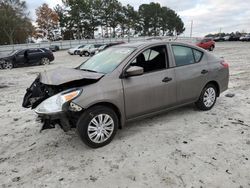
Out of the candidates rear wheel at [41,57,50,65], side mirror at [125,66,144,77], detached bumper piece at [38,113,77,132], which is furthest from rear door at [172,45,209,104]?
rear wheel at [41,57,50,65]

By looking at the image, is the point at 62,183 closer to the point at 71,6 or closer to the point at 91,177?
the point at 91,177

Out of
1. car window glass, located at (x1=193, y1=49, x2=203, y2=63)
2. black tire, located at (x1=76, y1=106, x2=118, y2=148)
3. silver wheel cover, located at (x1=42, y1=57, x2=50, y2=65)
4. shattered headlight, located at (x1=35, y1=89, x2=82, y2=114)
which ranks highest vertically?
car window glass, located at (x1=193, y1=49, x2=203, y2=63)

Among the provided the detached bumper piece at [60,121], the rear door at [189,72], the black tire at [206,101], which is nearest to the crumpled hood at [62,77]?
the detached bumper piece at [60,121]

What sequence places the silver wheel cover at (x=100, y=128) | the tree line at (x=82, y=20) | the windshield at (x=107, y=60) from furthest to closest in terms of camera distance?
the tree line at (x=82, y=20), the windshield at (x=107, y=60), the silver wheel cover at (x=100, y=128)

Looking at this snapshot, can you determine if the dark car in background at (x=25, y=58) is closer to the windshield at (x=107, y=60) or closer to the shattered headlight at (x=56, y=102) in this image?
the windshield at (x=107, y=60)

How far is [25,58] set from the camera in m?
16.1

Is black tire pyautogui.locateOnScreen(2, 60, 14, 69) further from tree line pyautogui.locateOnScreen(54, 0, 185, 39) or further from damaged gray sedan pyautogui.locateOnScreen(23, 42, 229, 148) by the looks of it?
tree line pyautogui.locateOnScreen(54, 0, 185, 39)

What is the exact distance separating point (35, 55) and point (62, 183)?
50.8 feet

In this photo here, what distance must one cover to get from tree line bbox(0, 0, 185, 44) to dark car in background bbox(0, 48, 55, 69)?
32.8 m

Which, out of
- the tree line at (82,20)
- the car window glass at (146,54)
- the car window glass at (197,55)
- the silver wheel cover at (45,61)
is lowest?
the silver wheel cover at (45,61)

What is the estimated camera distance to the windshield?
389 cm

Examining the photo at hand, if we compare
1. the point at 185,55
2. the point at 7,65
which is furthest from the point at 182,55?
the point at 7,65

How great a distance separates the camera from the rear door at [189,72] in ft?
14.4

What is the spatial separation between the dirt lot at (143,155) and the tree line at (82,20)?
4702 centimetres
